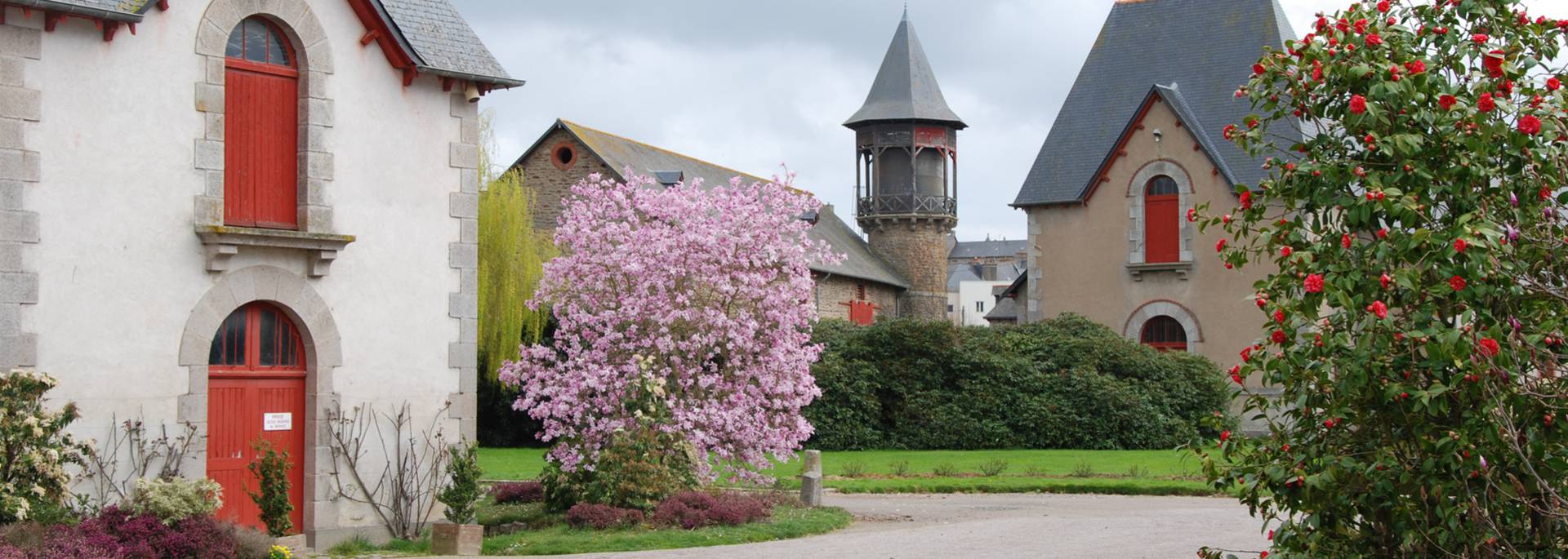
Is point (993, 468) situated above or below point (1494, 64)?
below

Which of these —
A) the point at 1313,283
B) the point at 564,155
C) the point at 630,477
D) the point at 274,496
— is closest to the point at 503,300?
the point at 564,155

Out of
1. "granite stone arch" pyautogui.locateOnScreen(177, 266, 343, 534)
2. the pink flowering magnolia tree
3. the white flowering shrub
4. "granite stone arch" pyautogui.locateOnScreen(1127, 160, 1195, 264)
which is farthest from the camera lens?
"granite stone arch" pyautogui.locateOnScreen(1127, 160, 1195, 264)

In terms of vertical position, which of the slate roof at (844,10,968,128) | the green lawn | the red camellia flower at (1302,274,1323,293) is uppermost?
the slate roof at (844,10,968,128)

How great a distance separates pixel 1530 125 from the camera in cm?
623

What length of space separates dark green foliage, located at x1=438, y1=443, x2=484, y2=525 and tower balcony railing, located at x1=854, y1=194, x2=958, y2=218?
3930 centimetres

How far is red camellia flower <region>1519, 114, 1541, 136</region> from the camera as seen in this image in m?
6.23

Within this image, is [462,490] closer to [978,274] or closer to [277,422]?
[277,422]

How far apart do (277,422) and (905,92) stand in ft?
132

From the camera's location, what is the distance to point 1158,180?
33.2 m

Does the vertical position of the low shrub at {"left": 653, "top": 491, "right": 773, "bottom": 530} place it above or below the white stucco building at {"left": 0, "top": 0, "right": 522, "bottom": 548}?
below

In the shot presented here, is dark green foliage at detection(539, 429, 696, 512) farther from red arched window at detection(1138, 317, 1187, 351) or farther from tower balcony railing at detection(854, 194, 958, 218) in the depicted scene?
tower balcony railing at detection(854, 194, 958, 218)

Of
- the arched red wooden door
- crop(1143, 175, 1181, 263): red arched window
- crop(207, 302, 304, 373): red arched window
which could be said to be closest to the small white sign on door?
the arched red wooden door

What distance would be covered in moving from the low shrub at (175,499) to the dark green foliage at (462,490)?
7.77 feet

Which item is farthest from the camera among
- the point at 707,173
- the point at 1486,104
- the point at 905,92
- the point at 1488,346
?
the point at 905,92
